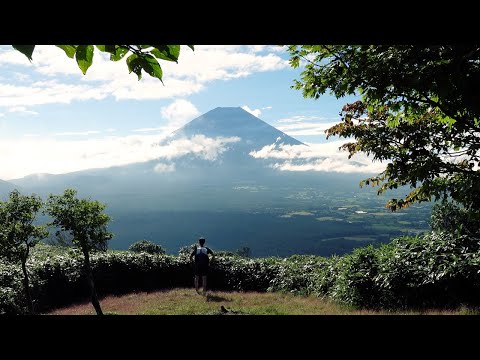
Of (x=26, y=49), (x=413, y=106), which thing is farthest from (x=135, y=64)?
(x=413, y=106)

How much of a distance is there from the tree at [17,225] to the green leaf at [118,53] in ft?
44.4

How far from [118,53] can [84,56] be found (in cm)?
12

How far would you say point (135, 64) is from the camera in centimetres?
136

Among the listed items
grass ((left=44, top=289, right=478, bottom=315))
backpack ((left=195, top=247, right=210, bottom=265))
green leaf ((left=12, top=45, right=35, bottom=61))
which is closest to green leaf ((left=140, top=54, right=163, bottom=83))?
green leaf ((left=12, top=45, right=35, bottom=61))

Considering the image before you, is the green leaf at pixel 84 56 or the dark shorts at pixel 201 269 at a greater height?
the green leaf at pixel 84 56

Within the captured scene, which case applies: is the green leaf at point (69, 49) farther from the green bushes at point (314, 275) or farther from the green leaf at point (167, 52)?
the green bushes at point (314, 275)

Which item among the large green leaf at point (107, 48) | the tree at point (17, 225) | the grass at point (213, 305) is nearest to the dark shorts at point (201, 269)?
the grass at point (213, 305)

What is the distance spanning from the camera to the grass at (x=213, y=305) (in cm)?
1293

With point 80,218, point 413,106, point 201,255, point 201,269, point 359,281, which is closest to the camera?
point 413,106

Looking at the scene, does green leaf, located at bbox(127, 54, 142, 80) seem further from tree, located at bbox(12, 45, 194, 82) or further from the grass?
the grass

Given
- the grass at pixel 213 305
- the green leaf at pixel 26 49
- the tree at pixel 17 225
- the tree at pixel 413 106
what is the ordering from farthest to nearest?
the grass at pixel 213 305, the tree at pixel 17 225, the tree at pixel 413 106, the green leaf at pixel 26 49

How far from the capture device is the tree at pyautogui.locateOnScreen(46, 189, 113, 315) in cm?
1299

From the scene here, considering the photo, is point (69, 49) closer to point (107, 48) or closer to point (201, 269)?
point (107, 48)
